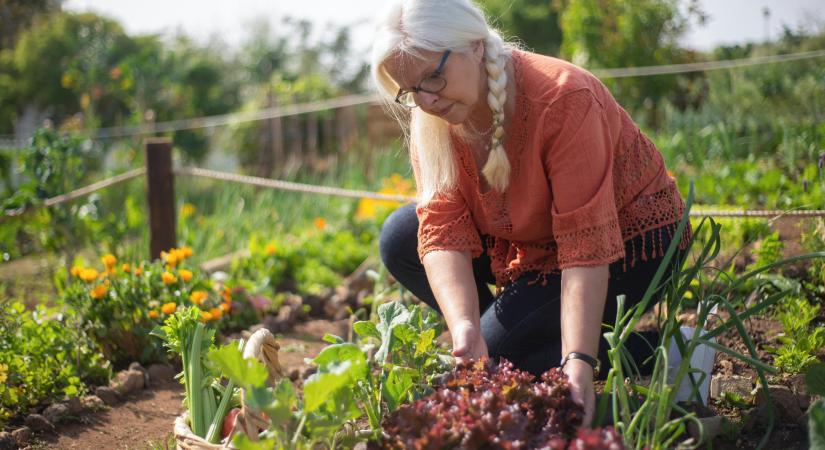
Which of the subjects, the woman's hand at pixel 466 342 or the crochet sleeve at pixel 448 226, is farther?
the crochet sleeve at pixel 448 226

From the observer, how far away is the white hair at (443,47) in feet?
5.71

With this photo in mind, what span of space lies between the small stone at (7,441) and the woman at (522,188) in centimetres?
128

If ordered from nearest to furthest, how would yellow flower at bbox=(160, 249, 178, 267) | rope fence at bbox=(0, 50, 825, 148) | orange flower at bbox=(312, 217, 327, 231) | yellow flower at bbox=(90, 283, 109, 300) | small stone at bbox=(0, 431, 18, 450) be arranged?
small stone at bbox=(0, 431, 18, 450) < yellow flower at bbox=(90, 283, 109, 300) < yellow flower at bbox=(160, 249, 178, 267) < orange flower at bbox=(312, 217, 327, 231) < rope fence at bbox=(0, 50, 825, 148)

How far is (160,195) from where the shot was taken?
364 cm

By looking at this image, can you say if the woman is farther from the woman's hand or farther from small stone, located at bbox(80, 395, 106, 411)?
small stone, located at bbox(80, 395, 106, 411)

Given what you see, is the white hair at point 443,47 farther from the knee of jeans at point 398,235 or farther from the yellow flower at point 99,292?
the yellow flower at point 99,292

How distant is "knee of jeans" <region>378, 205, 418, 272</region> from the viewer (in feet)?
7.71

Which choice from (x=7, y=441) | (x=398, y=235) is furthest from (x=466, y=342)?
(x=7, y=441)

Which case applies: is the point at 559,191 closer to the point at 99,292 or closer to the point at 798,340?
the point at 798,340

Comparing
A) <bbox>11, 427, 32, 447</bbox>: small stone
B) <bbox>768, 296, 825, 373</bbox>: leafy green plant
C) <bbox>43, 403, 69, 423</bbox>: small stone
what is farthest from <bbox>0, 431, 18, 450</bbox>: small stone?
<bbox>768, 296, 825, 373</bbox>: leafy green plant

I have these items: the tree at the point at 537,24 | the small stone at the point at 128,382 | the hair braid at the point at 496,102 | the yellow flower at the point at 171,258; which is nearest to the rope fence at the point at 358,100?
the yellow flower at the point at 171,258

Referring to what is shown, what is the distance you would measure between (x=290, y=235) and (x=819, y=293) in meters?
3.10

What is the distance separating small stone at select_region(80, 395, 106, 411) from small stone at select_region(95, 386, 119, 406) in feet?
0.09

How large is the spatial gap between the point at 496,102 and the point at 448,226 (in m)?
0.38
